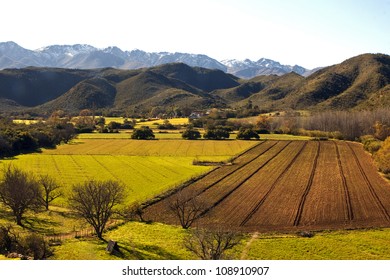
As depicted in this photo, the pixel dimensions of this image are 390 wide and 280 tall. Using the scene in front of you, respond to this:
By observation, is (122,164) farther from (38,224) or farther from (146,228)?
(146,228)

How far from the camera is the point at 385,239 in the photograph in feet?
126

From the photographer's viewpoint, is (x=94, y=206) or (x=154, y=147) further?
(x=154, y=147)

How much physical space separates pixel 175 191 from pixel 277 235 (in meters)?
21.9

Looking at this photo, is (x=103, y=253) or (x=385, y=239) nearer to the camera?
(x=103, y=253)

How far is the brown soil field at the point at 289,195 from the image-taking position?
1767 inches

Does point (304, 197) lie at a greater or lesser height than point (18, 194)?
lesser

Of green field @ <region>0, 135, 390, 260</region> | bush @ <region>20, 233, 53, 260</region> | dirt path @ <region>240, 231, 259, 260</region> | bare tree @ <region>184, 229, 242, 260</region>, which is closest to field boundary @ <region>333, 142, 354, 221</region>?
green field @ <region>0, 135, 390, 260</region>

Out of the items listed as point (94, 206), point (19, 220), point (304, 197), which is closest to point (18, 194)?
point (19, 220)

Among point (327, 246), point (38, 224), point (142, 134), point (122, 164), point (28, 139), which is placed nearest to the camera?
point (327, 246)

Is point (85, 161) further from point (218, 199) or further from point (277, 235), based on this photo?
point (277, 235)

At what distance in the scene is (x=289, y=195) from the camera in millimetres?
56031

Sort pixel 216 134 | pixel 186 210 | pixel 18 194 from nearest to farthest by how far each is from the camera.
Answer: pixel 18 194
pixel 186 210
pixel 216 134

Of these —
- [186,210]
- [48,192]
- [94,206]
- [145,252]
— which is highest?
[94,206]

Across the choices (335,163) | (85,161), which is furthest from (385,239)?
(85,161)
